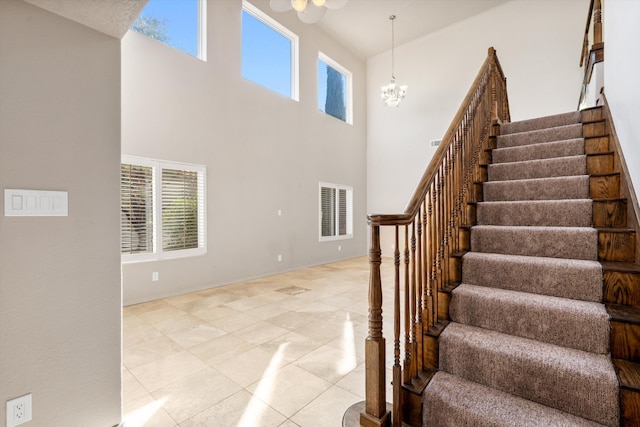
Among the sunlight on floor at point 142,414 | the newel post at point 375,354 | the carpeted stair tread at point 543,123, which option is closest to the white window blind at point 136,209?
the sunlight on floor at point 142,414

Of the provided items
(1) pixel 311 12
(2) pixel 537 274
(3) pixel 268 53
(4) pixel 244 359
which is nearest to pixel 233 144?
(3) pixel 268 53

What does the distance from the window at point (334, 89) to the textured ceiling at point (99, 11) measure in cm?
605

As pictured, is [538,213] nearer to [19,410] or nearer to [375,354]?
[375,354]

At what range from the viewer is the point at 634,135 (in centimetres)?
184

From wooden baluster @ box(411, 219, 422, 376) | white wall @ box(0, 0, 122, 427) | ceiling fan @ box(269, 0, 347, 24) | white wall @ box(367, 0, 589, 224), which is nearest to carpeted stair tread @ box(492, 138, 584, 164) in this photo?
wooden baluster @ box(411, 219, 422, 376)

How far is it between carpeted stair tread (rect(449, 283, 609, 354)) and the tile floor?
0.80 metres

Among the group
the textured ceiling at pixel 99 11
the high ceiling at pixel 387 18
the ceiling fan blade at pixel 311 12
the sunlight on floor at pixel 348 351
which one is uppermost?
the high ceiling at pixel 387 18

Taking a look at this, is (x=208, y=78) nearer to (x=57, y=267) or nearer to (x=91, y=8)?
(x=91, y=8)

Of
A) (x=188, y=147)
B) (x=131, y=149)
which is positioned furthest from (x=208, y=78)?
(x=131, y=149)

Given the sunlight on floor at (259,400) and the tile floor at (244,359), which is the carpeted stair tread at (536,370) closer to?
the tile floor at (244,359)

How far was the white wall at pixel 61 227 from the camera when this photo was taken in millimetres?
1349

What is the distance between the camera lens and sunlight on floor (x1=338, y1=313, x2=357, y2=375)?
2377 mm

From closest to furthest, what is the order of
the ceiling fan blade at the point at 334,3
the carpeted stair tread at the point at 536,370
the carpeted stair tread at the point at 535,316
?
the carpeted stair tread at the point at 536,370 < the carpeted stair tread at the point at 535,316 < the ceiling fan blade at the point at 334,3

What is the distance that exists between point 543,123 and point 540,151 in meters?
0.69
